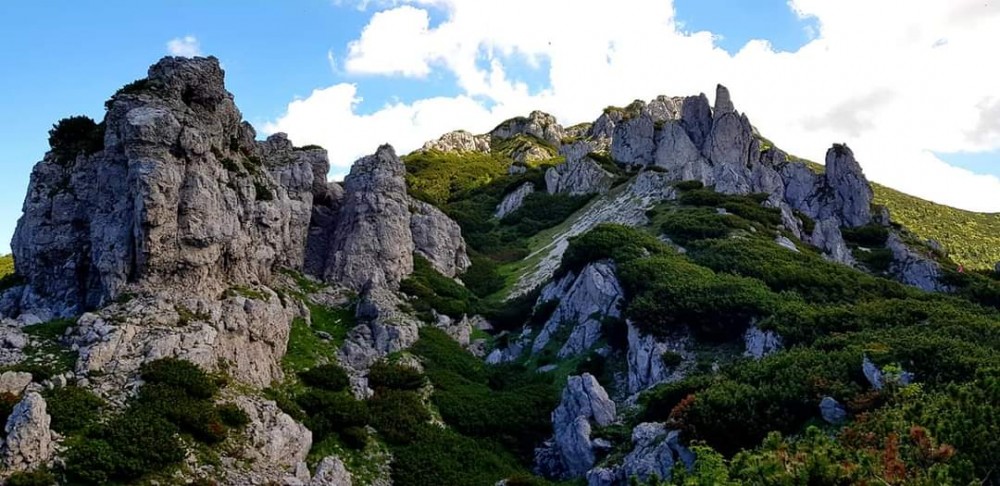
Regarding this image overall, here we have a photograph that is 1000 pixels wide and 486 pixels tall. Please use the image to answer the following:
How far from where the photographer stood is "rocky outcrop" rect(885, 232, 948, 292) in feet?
159

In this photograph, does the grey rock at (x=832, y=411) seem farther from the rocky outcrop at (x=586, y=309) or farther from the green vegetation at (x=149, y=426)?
the green vegetation at (x=149, y=426)

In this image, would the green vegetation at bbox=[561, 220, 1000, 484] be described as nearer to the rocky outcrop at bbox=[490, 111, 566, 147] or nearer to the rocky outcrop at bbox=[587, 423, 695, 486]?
the rocky outcrop at bbox=[587, 423, 695, 486]

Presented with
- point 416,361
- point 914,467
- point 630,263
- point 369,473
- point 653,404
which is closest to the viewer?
point 914,467

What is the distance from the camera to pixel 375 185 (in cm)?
4681

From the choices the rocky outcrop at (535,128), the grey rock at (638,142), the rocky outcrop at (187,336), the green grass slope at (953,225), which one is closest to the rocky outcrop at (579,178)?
the grey rock at (638,142)

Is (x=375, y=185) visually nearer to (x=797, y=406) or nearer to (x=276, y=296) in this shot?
(x=276, y=296)

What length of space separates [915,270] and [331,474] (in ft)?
141

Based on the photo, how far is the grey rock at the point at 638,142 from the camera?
85188mm

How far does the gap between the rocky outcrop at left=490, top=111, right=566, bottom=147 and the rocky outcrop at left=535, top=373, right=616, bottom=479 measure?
425ft

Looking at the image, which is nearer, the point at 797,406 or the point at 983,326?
the point at 797,406

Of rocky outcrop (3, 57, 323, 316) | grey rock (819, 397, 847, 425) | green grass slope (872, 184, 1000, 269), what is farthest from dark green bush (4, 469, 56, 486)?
green grass slope (872, 184, 1000, 269)

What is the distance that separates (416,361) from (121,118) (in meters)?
17.6

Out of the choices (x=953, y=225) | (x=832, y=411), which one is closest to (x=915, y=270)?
(x=832, y=411)

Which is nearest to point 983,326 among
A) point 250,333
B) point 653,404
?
point 653,404
